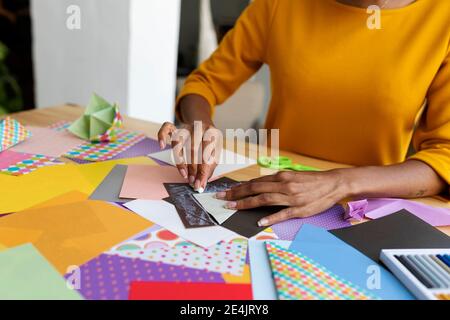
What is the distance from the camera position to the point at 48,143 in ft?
3.20

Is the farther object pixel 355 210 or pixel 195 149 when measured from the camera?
pixel 195 149

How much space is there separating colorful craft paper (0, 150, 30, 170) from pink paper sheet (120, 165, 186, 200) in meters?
0.22

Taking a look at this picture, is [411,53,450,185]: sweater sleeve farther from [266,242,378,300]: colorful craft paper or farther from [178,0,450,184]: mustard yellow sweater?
[266,242,378,300]: colorful craft paper

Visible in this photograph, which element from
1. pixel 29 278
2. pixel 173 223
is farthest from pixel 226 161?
pixel 29 278

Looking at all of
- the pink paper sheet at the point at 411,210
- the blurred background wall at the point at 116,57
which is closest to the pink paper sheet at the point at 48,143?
Result: the pink paper sheet at the point at 411,210

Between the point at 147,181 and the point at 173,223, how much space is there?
6.9 inches

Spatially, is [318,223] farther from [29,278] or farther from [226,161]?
[29,278]

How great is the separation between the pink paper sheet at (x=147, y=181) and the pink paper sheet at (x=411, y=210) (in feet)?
1.20

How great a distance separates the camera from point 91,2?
1937mm

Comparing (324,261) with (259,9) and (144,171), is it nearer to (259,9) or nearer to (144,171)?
(144,171)

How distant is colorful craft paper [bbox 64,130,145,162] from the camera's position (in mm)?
917

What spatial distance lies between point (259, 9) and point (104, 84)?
1.12 m

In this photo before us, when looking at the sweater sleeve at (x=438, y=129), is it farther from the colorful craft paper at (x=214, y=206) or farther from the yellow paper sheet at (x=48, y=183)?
the yellow paper sheet at (x=48, y=183)

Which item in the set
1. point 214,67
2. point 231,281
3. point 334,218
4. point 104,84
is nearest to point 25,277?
point 231,281
